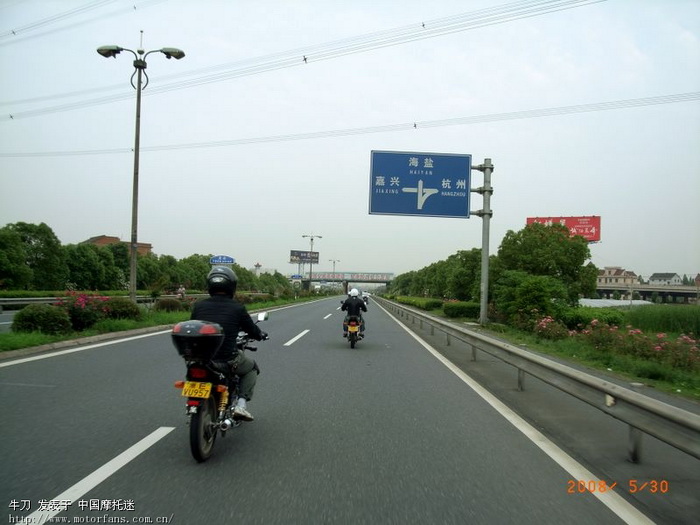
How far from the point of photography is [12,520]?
311 centimetres

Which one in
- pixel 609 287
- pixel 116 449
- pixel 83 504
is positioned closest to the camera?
pixel 83 504

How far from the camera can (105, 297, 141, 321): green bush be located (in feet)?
50.4

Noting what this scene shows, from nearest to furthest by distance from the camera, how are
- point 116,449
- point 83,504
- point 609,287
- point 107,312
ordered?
1. point 83,504
2. point 116,449
3. point 107,312
4. point 609,287

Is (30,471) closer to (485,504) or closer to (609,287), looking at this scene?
(485,504)

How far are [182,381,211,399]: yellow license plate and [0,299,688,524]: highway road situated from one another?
601 mm

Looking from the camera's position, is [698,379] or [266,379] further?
[698,379]

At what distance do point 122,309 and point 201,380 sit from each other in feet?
43.3

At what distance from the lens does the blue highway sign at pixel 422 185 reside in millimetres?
18047

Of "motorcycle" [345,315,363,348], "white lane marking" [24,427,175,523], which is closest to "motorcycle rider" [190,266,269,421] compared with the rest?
"white lane marking" [24,427,175,523]

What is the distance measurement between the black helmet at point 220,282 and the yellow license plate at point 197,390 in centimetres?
104

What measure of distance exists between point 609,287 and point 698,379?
81.5 meters

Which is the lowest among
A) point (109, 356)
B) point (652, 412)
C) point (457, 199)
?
point (109, 356)

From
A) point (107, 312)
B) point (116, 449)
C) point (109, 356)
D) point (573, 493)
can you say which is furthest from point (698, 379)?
point (107, 312)
